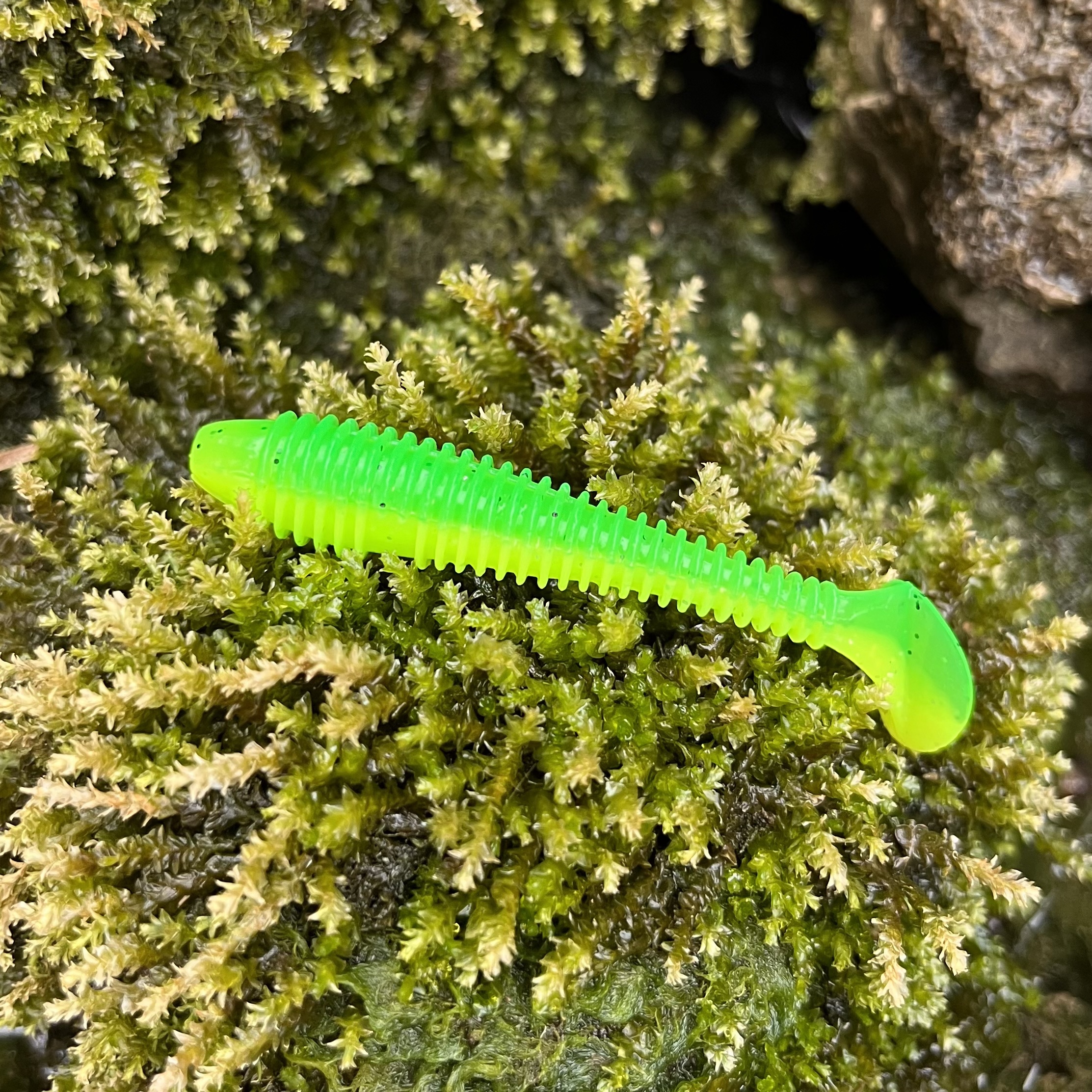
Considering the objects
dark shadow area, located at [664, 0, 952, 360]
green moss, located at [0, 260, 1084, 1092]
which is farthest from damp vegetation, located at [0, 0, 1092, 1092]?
dark shadow area, located at [664, 0, 952, 360]

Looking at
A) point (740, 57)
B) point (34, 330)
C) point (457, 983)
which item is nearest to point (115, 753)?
point (457, 983)

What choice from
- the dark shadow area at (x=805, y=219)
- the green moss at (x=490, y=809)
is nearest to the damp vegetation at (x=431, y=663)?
the green moss at (x=490, y=809)

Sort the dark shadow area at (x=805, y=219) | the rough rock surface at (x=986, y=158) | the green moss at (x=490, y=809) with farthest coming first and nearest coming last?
the dark shadow area at (x=805, y=219), the rough rock surface at (x=986, y=158), the green moss at (x=490, y=809)

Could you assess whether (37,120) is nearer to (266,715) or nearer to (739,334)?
(266,715)

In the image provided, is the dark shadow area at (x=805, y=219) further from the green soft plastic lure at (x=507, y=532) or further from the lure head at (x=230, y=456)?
the lure head at (x=230, y=456)

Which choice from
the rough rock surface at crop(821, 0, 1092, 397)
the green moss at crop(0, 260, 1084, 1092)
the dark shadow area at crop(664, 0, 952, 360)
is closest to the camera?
the green moss at crop(0, 260, 1084, 1092)

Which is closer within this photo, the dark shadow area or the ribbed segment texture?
the ribbed segment texture

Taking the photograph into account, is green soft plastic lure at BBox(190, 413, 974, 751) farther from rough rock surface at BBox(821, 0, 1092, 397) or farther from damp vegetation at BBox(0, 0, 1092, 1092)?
rough rock surface at BBox(821, 0, 1092, 397)
